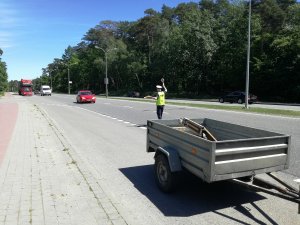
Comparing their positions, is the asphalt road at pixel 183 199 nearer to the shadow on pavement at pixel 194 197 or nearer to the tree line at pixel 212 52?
the shadow on pavement at pixel 194 197

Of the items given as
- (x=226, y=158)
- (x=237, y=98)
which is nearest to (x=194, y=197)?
(x=226, y=158)

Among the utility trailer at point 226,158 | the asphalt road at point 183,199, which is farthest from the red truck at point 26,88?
the utility trailer at point 226,158

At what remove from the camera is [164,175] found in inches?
245

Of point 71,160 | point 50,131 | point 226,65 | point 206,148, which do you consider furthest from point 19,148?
point 226,65

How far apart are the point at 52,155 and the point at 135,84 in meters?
71.7

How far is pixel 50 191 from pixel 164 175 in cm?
196

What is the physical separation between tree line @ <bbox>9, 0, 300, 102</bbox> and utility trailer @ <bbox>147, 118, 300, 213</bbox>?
39.2 meters

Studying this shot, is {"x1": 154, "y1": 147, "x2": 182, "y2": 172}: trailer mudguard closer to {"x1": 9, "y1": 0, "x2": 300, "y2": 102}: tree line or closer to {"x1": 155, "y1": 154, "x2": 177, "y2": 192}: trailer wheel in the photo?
{"x1": 155, "y1": 154, "x2": 177, "y2": 192}: trailer wheel

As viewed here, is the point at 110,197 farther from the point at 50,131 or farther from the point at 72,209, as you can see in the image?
the point at 50,131

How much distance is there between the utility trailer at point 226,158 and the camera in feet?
16.4

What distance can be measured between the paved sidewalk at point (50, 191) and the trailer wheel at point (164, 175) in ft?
3.28

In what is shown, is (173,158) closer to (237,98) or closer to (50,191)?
(50,191)

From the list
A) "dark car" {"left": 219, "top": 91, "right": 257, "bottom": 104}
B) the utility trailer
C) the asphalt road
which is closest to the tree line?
"dark car" {"left": 219, "top": 91, "right": 257, "bottom": 104}

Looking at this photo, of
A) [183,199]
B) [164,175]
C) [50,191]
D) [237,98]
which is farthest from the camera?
[237,98]
